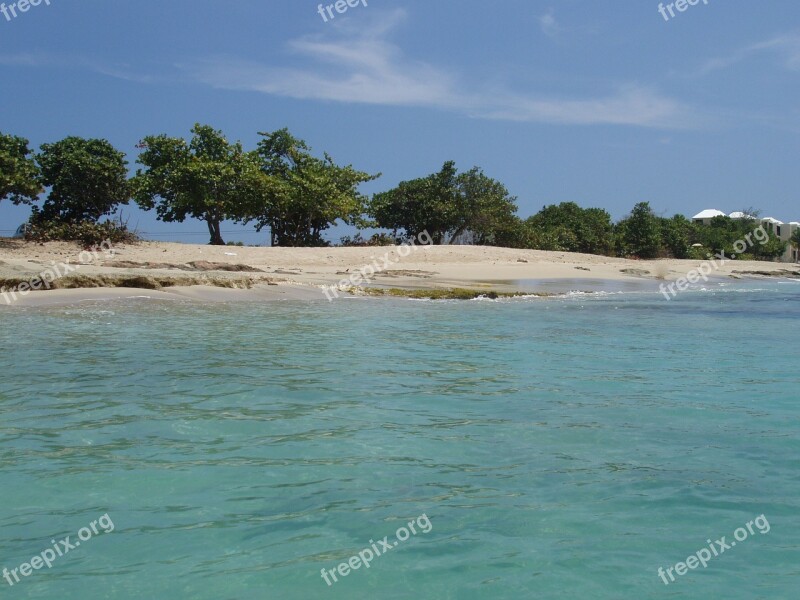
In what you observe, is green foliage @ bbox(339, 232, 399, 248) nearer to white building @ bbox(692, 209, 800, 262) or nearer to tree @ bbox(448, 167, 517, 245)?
tree @ bbox(448, 167, 517, 245)

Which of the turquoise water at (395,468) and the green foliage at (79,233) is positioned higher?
the green foliage at (79,233)

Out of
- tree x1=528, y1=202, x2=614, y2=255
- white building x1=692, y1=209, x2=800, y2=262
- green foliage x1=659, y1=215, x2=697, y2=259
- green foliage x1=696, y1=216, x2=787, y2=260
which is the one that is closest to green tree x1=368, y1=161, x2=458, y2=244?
tree x1=528, y1=202, x2=614, y2=255

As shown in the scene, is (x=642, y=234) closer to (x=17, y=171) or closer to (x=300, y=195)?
(x=300, y=195)

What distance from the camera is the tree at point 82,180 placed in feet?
99.4

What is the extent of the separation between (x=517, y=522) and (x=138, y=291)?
13727mm

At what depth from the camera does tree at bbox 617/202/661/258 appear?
160ft

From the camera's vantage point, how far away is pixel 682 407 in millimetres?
6391

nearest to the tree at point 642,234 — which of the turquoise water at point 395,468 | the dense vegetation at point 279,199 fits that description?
the dense vegetation at point 279,199

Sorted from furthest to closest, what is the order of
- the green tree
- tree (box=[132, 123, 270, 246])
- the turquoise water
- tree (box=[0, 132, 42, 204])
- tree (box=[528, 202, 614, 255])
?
tree (box=[528, 202, 614, 255])
the green tree
tree (box=[132, 123, 270, 246])
tree (box=[0, 132, 42, 204])
the turquoise water

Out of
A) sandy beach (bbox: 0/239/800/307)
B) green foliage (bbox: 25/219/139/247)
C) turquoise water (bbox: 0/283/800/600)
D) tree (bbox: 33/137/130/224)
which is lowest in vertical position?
turquoise water (bbox: 0/283/800/600)

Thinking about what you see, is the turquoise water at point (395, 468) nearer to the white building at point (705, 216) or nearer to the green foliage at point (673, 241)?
the green foliage at point (673, 241)

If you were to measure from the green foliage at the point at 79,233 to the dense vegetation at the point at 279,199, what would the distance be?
2.2 inches

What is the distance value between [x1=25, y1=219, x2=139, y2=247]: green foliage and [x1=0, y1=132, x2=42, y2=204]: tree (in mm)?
1256

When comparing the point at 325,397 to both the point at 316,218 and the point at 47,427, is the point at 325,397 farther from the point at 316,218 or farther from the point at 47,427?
the point at 316,218
